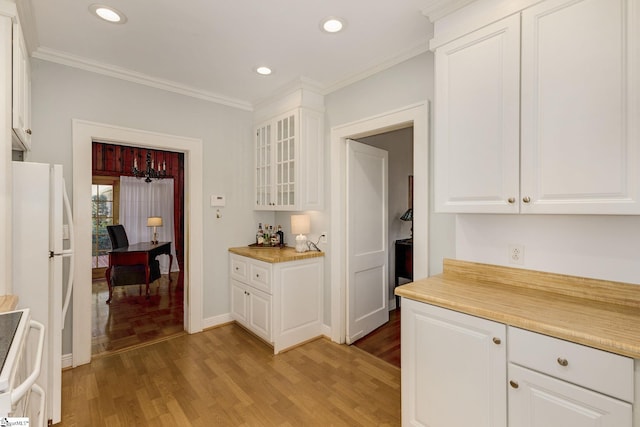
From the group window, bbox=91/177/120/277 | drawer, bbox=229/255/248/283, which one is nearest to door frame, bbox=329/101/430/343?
drawer, bbox=229/255/248/283

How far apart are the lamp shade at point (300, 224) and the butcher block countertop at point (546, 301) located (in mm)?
1526

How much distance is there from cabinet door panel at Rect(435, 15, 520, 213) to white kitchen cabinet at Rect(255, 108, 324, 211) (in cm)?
149

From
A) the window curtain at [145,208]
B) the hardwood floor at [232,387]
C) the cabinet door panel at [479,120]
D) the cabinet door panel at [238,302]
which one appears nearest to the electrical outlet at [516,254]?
the cabinet door panel at [479,120]

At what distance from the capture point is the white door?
312cm

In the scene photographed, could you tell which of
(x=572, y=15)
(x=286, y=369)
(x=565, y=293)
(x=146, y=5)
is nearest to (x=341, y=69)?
(x=146, y=5)

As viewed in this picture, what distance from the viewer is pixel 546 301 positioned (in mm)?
1542

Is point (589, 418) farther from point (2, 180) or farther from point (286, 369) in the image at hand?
point (2, 180)

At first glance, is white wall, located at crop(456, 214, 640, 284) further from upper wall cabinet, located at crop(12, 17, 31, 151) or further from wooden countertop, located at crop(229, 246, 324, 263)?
upper wall cabinet, located at crop(12, 17, 31, 151)

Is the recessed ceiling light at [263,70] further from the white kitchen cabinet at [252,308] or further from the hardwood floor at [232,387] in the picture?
the hardwood floor at [232,387]

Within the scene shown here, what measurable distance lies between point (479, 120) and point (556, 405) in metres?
1.39

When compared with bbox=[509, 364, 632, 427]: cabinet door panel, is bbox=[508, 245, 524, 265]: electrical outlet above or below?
above

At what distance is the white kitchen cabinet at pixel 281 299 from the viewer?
2.93 m

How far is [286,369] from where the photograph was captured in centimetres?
262

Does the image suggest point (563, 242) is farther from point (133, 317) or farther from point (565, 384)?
point (133, 317)
